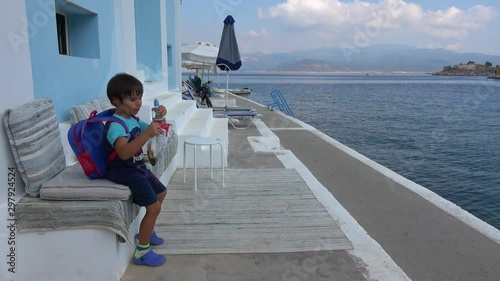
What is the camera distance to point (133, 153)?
254 cm

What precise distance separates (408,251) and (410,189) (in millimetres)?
2000

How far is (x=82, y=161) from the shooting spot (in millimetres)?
2754

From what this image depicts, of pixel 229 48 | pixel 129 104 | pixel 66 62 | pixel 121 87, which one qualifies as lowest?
pixel 129 104

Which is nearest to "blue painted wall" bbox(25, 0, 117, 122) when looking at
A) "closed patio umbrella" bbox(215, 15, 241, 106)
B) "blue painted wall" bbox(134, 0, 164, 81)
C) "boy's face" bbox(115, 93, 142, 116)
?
"boy's face" bbox(115, 93, 142, 116)

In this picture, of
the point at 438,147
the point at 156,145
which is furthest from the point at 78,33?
the point at 438,147

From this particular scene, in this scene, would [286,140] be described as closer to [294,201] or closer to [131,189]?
[294,201]

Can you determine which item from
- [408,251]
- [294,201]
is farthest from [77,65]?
[408,251]

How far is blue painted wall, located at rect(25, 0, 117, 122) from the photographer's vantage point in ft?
11.0

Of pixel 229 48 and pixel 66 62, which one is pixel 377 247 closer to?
pixel 66 62

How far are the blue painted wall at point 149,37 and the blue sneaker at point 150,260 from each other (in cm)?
630

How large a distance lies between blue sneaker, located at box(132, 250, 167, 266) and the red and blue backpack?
0.80 meters

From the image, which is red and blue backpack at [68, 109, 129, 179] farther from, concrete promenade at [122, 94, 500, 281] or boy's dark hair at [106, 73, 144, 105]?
concrete promenade at [122, 94, 500, 281]

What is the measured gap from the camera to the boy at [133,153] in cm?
255

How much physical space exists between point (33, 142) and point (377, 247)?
299 centimetres
